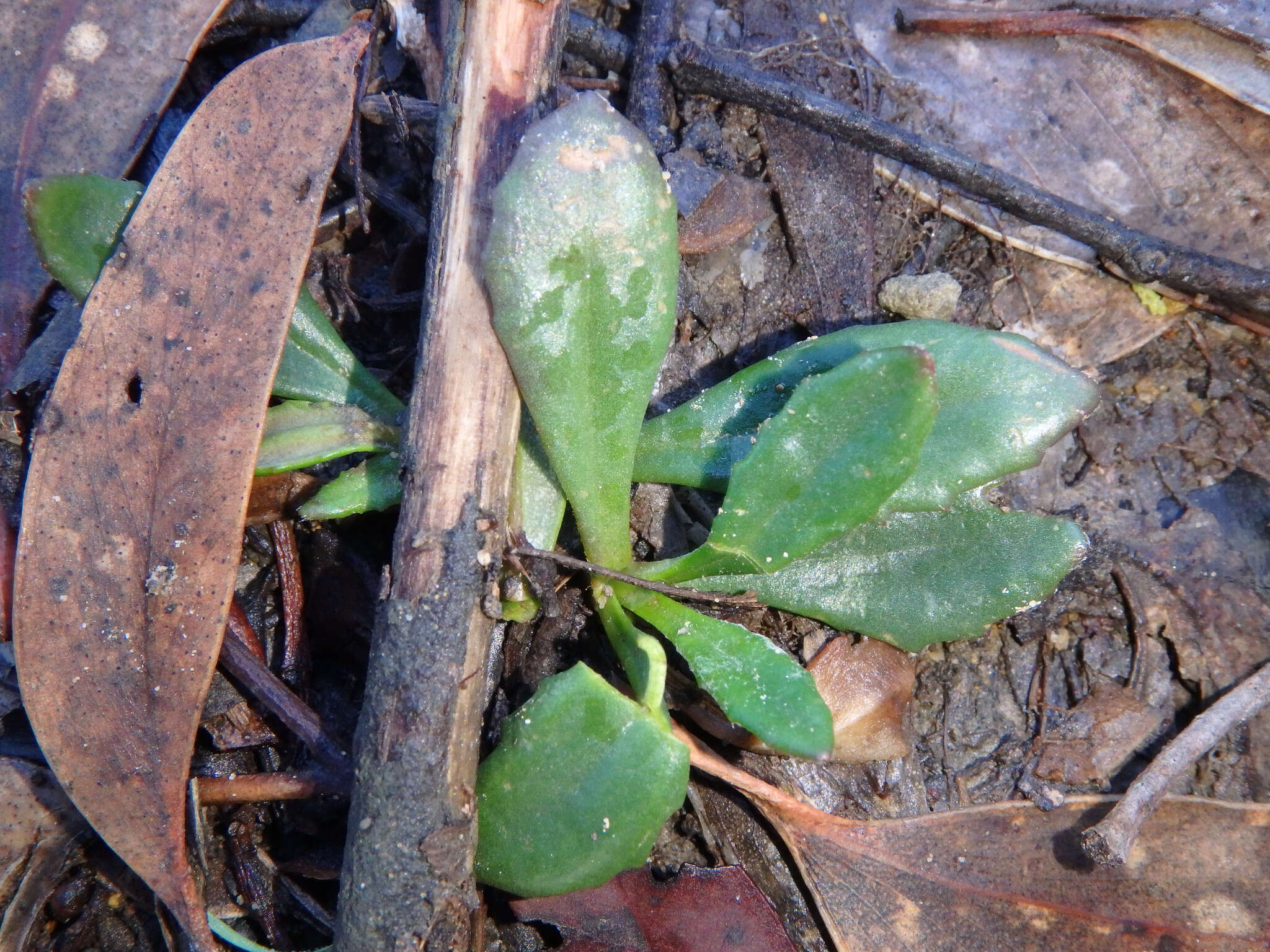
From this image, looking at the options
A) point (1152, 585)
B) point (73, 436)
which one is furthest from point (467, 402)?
point (1152, 585)

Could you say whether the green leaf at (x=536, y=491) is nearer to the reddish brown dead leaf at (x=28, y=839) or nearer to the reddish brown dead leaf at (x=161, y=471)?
the reddish brown dead leaf at (x=161, y=471)

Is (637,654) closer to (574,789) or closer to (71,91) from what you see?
(574,789)

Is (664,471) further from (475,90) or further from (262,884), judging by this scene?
(262,884)

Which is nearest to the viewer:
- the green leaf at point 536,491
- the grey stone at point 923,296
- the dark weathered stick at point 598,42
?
the green leaf at point 536,491

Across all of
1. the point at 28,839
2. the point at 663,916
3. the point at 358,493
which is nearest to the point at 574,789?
the point at 663,916

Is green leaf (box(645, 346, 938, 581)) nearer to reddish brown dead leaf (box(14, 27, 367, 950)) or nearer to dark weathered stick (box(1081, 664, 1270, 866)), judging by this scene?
dark weathered stick (box(1081, 664, 1270, 866))

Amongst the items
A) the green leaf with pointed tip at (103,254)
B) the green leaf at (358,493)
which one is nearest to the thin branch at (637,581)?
the green leaf at (358,493)
